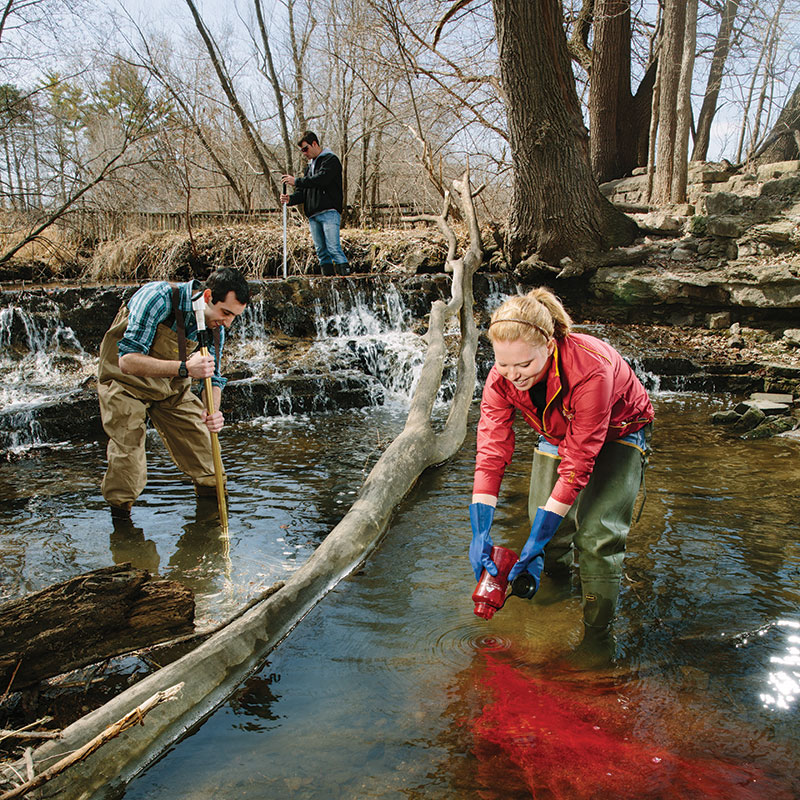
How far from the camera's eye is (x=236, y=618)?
290 centimetres

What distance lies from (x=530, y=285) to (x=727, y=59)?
1134cm

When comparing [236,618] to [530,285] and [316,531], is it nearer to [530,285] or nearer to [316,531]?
[316,531]

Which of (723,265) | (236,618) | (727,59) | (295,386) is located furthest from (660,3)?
(236,618)

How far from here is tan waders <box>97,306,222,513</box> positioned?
4.27 m

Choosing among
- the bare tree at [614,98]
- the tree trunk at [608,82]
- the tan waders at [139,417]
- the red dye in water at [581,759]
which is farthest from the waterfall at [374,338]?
the bare tree at [614,98]

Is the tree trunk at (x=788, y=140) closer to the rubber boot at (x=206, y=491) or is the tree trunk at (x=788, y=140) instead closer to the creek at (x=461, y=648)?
the creek at (x=461, y=648)

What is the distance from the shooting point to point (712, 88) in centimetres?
1772

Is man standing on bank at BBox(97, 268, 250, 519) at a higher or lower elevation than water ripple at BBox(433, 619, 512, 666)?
higher

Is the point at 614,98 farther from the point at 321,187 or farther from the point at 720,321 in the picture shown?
the point at 321,187

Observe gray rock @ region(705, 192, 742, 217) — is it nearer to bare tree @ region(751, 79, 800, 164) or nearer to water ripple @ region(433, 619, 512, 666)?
bare tree @ region(751, 79, 800, 164)

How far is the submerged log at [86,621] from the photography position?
2379 mm

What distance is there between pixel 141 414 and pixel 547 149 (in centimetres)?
884

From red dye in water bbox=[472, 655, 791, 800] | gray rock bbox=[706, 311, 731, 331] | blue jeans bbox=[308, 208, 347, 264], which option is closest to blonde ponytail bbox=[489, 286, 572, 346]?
red dye in water bbox=[472, 655, 791, 800]

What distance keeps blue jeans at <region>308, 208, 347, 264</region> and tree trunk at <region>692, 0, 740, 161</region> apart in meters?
11.9
